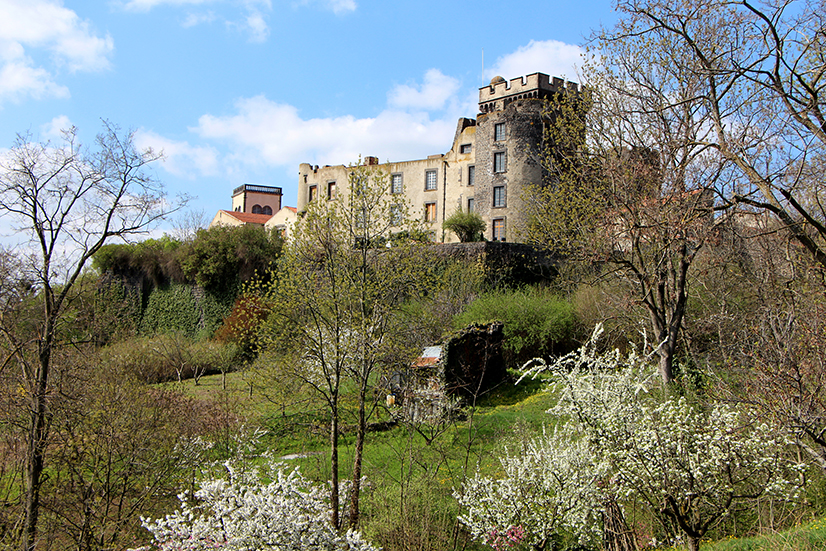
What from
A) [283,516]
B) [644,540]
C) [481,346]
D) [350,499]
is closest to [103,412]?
[350,499]

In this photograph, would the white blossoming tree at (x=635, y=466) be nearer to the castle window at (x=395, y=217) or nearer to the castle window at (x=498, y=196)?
the castle window at (x=395, y=217)

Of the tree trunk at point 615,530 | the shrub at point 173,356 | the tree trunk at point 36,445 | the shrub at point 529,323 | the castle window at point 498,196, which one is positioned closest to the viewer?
the tree trunk at point 615,530

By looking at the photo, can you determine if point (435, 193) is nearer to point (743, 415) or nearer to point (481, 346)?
point (481, 346)

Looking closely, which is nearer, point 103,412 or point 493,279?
point 103,412

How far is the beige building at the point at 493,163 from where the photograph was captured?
3384 centimetres

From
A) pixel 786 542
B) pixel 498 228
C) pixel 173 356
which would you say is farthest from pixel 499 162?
pixel 786 542

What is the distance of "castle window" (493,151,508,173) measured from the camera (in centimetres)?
3469

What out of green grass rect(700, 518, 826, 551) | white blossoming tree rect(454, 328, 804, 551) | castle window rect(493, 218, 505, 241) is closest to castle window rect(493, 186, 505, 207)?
castle window rect(493, 218, 505, 241)

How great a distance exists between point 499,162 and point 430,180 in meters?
5.68

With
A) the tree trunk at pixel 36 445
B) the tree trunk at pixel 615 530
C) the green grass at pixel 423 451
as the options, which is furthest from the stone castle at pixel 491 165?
the tree trunk at pixel 615 530

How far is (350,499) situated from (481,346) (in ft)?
29.8

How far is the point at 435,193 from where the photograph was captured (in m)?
38.8

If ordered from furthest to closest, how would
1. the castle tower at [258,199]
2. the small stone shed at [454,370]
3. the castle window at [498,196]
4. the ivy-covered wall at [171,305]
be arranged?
the castle tower at [258,199] → the castle window at [498,196] → the ivy-covered wall at [171,305] → the small stone shed at [454,370]

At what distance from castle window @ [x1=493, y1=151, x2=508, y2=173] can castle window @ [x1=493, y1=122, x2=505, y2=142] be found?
0.77 metres
